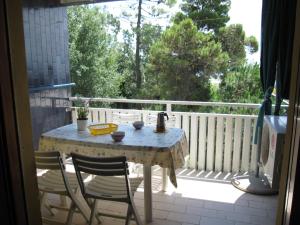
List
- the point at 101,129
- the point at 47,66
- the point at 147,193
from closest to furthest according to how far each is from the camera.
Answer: the point at 147,193 → the point at 101,129 → the point at 47,66

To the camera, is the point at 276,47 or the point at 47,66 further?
the point at 47,66

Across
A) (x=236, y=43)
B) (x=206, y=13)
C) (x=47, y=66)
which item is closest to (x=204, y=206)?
(x=47, y=66)

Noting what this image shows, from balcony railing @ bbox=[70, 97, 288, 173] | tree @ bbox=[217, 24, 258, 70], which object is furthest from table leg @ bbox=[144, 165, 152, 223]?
tree @ bbox=[217, 24, 258, 70]

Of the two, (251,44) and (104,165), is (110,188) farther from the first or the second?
(251,44)

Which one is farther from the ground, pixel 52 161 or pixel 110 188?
pixel 52 161

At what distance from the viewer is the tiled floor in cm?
241

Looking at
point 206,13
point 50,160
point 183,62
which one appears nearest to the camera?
point 50,160

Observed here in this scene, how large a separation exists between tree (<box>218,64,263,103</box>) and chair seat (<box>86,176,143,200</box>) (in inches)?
188

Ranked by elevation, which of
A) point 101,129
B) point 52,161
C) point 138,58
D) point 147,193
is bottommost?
point 147,193

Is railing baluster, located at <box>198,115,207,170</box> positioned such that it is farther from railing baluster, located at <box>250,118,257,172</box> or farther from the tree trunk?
the tree trunk

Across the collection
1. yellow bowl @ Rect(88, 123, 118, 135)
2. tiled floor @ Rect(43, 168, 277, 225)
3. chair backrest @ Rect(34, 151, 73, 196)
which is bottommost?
tiled floor @ Rect(43, 168, 277, 225)

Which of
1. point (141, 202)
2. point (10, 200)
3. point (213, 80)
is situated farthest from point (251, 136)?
point (213, 80)

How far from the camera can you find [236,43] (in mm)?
6488

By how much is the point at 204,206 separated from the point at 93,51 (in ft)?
18.5
